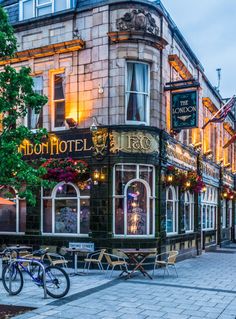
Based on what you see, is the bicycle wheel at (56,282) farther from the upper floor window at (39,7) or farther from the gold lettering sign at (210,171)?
the gold lettering sign at (210,171)

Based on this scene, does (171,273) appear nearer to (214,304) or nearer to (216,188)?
(214,304)

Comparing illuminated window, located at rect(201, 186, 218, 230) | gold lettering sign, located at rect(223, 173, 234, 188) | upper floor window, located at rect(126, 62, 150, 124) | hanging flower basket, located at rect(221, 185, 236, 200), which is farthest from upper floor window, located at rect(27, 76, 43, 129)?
gold lettering sign, located at rect(223, 173, 234, 188)

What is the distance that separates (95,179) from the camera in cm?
1569

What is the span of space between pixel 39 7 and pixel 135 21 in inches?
192

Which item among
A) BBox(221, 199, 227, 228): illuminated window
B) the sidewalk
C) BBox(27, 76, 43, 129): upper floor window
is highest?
BBox(27, 76, 43, 129): upper floor window

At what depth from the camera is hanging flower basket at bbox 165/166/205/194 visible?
16969 millimetres

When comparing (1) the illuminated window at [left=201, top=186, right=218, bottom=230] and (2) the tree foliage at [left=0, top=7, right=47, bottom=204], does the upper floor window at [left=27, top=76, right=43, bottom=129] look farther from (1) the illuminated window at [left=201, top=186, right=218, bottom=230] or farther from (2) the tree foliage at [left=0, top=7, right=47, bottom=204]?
(1) the illuminated window at [left=201, top=186, right=218, bottom=230]

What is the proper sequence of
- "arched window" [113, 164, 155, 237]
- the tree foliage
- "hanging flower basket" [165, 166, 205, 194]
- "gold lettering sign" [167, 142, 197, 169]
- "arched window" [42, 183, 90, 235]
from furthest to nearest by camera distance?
1. "gold lettering sign" [167, 142, 197, 169]
2. "hanging flower basket" [165, 166, 205, 194]
3. "arched window" [42, 183, 90, 235]
4. "arched window" [113, 164, 155, 237]
5. the tree foliage

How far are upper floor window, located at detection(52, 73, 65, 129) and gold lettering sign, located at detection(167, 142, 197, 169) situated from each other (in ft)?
14.5

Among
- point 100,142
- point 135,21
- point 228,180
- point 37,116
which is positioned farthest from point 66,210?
point 228,180

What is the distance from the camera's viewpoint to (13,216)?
18.0m

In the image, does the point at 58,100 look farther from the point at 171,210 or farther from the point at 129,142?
the point at 171,210

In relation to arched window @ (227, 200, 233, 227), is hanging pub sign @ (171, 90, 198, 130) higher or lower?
higher

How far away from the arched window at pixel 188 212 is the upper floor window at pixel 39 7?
391 inches
